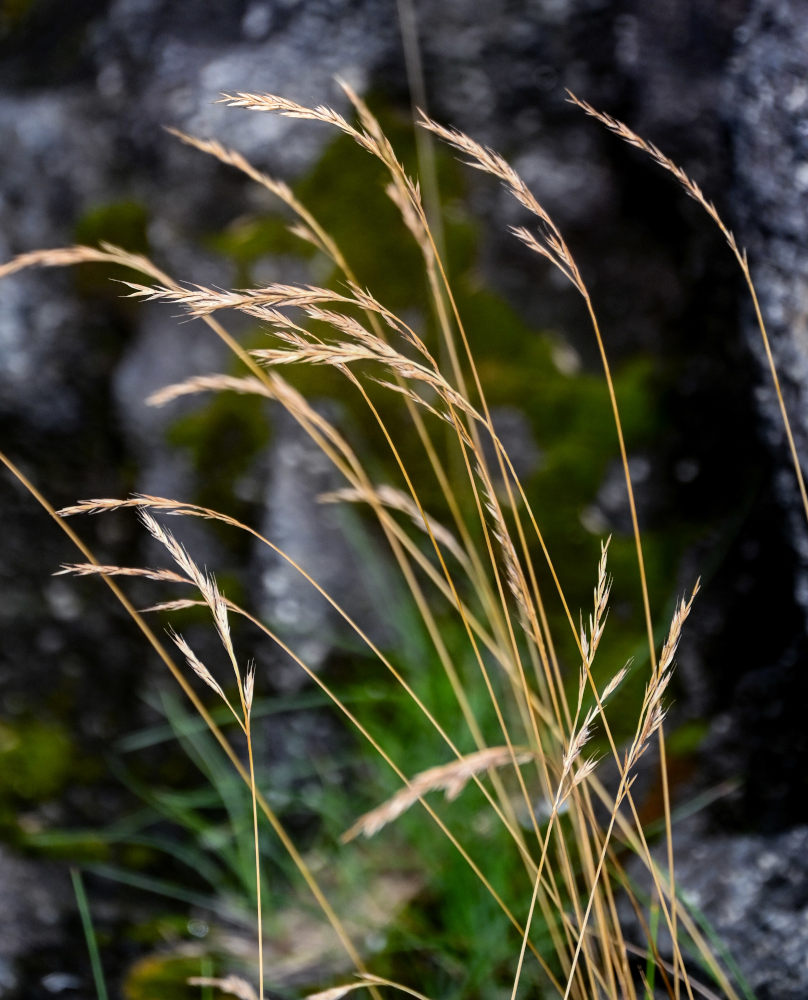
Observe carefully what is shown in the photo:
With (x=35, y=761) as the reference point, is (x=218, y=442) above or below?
above

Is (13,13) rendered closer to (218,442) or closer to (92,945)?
(218,442)

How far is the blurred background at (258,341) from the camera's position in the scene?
1.65 m

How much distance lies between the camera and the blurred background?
5.41 ft

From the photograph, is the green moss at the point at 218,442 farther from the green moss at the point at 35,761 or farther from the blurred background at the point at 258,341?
the green moss at the point at 35,761

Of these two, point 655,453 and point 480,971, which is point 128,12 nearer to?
point 655,453

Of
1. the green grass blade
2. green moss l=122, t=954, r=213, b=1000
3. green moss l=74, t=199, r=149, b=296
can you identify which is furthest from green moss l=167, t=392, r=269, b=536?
green moss l=122, t=954, r=213, b=1000

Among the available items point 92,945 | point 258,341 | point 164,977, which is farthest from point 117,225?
point 164,977

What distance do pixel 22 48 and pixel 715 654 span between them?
200 centimetres

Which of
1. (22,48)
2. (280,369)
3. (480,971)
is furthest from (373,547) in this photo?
(22,48)

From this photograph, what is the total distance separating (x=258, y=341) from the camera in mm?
1707

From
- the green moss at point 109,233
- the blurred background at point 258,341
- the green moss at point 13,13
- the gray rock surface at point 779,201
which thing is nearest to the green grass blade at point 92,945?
the blurred background at point 258,341

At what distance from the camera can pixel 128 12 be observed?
5.70 feet

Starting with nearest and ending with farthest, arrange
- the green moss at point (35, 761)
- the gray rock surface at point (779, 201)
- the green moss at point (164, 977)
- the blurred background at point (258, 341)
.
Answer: the gray rock surface at point (779, 201)
the green moss at point (164, 977)
the blurred background at point (258, 341)
the green moss at point (35, 761)

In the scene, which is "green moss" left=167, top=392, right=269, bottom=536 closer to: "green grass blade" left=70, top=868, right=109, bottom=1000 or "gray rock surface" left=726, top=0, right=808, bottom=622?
"green grass blade" left=70, top=868, right=109, bottom=1000
